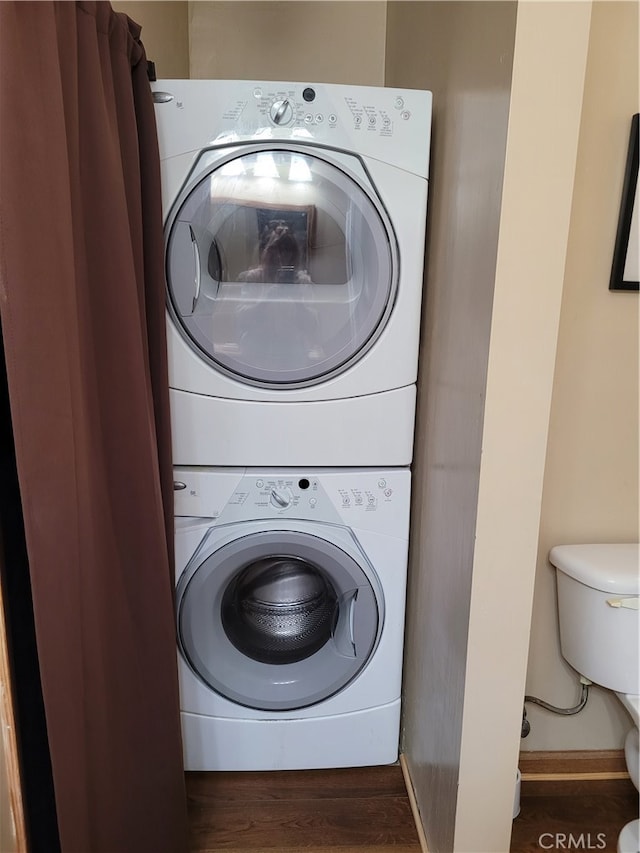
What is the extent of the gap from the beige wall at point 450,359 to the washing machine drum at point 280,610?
0.24 m

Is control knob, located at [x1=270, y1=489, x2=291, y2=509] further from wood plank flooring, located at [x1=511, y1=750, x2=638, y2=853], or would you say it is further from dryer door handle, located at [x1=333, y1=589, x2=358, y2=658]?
wood plank flooring, located at [x1=511, y1=750, x2=638, y2=853]

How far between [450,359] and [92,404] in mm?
691

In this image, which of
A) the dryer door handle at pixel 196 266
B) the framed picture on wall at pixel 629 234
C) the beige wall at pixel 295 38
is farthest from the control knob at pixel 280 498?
the beige wall at pixel 295 38

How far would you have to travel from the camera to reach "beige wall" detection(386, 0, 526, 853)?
105 centimetres

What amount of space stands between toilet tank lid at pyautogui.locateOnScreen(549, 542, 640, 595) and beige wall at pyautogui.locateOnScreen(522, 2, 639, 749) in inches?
2.1

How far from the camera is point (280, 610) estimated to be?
1630mm

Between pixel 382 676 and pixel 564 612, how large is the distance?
1.56 feet

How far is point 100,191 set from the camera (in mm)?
1034

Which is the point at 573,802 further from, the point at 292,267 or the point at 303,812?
the point at 292,267

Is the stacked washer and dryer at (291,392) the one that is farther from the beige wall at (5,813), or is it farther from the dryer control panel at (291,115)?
the beige wall at (5,813)

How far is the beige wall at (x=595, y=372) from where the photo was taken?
1.32m

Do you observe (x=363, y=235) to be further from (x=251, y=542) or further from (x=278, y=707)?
(x=278, y=707)

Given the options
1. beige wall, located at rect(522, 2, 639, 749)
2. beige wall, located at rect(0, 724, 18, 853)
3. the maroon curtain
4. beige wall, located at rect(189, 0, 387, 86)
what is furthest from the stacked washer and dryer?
beige wall, located at rect(189, 0, 387, 86)

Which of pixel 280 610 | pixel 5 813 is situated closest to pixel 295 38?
pixel 280 610
